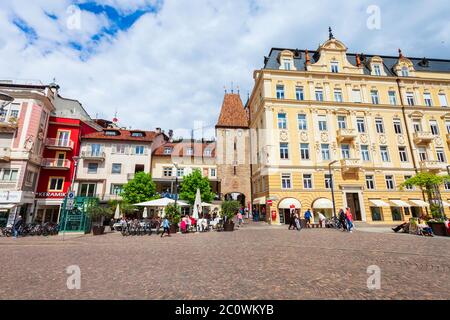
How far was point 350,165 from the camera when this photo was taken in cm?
2536

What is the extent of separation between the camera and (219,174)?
123 ft

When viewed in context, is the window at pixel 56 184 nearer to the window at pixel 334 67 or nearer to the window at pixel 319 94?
the window at pixel 319 94

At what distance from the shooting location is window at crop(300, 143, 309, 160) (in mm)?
26614

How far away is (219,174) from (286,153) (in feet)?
46.0

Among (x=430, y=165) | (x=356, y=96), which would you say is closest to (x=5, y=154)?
(x=356, y=96)

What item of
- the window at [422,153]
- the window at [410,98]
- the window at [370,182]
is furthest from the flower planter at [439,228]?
the window at [410,98]

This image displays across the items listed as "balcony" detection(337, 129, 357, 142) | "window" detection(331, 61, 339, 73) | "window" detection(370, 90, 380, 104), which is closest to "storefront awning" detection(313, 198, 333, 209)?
"balcony" detection(337, 129, 357, 142)

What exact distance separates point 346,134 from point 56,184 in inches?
1494

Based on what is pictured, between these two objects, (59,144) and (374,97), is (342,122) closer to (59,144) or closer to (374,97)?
(374,97)

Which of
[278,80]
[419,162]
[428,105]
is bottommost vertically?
[419,162]

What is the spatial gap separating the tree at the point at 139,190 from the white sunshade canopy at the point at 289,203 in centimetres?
1682

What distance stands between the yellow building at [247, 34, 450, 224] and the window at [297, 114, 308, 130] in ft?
0.41
